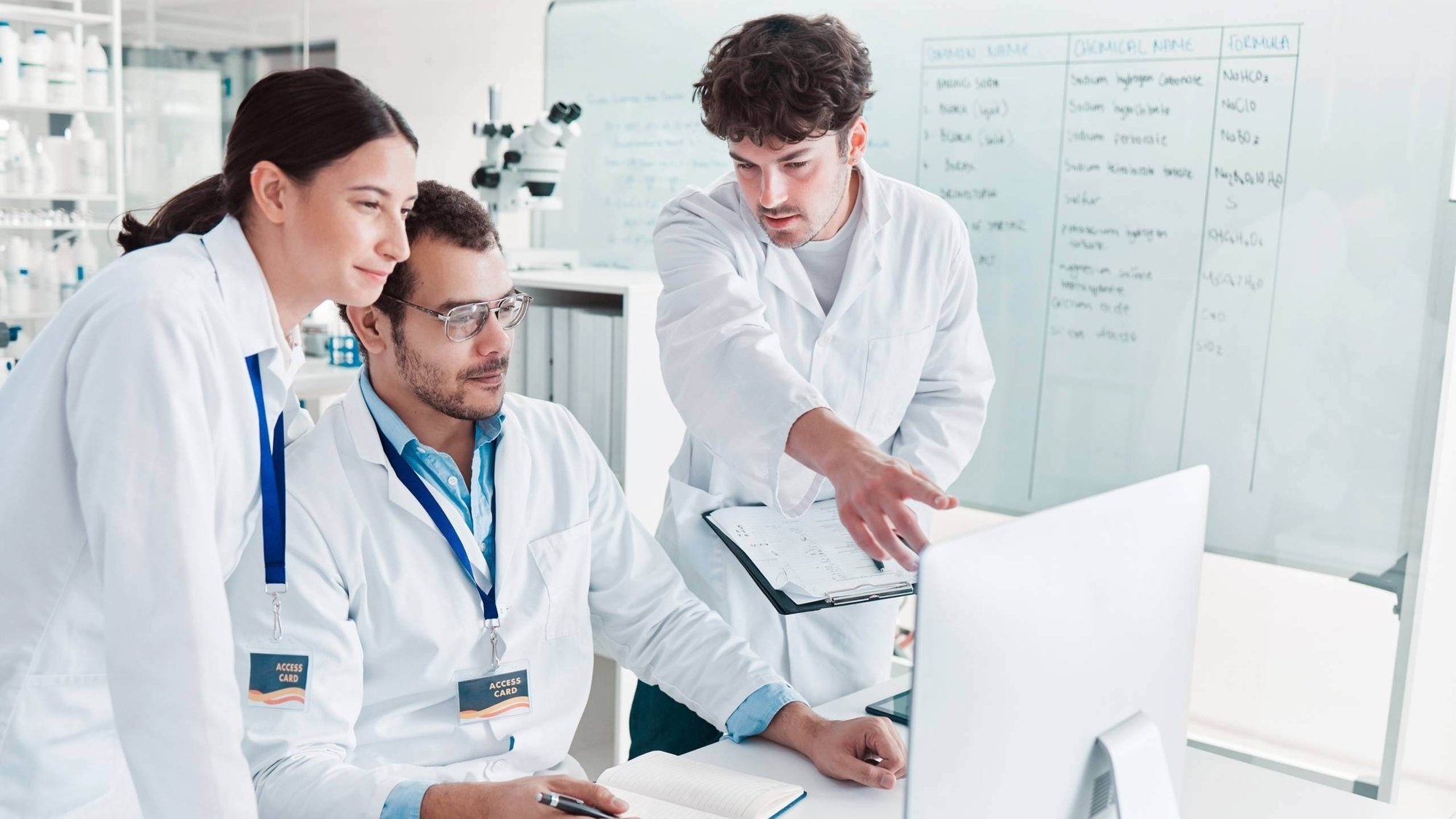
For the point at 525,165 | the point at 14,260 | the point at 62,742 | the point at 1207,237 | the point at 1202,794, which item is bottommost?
the point at 1202,794

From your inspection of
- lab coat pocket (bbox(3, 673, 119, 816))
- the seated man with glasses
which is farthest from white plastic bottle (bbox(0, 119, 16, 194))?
lab coat pocket (bbox(3, 673, 119, 816))

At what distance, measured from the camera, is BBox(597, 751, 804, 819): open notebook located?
3.84 feet

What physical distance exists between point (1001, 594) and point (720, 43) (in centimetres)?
103

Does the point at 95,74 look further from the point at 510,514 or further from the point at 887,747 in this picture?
the point at 887,747

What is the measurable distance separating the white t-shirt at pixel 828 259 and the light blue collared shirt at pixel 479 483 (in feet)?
1.58

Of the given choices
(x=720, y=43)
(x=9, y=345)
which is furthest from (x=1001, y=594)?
(x=9, y=345)

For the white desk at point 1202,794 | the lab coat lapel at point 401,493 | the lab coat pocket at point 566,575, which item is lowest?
the white desk at point 1202,794

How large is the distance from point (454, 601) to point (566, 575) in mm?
159

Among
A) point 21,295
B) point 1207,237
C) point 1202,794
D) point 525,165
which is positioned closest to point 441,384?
point 1202,794

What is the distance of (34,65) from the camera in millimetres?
3562

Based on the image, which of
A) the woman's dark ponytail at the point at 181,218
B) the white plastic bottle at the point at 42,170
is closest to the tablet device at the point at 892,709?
the woman's dark ponytail at the point at 181,218

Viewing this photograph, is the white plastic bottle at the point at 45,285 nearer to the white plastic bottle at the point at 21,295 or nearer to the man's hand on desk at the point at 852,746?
the white plastic bottle at the point at 21,295

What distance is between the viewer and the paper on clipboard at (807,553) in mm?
1383

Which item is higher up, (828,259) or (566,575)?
(828,259)
